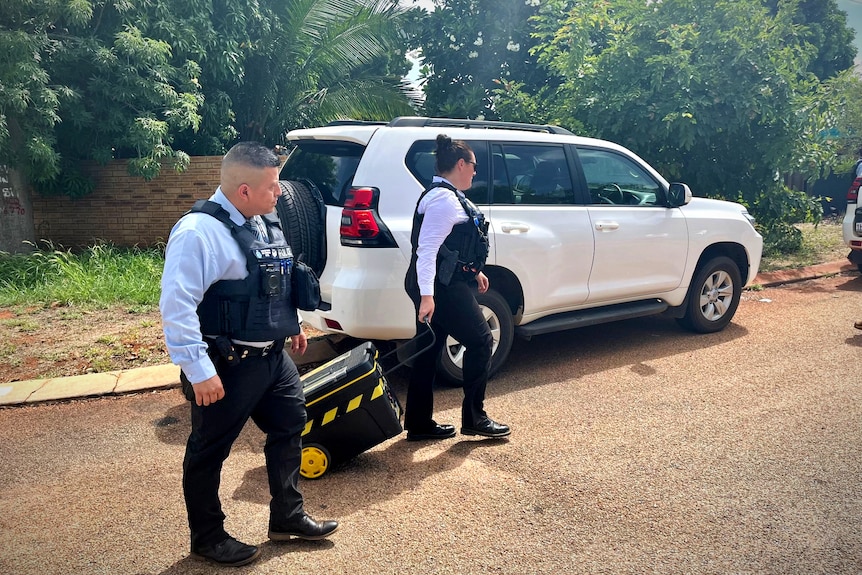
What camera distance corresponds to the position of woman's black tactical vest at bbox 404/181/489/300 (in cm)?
398

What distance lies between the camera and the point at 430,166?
4973 millimetres

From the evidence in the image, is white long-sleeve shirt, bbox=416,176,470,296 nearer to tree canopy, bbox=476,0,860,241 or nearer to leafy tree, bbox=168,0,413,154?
tree canopy, bbox=476,0,860,241

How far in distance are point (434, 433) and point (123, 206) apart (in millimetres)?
8162

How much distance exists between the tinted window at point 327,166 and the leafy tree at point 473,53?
8.62 metres

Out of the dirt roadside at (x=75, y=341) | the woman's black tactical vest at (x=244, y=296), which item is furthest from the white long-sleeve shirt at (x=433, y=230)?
the dirt roadside at (x=75, y=341)

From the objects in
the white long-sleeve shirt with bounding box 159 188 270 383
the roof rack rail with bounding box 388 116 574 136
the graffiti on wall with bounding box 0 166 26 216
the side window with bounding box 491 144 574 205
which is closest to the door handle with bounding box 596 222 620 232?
the side window with bounding box 491 144 574 205

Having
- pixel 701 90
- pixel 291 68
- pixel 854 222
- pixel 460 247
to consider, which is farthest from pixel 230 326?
pixel 291 68

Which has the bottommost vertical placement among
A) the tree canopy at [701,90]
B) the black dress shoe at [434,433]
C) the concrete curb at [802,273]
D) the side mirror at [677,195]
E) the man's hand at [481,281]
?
the black dress shoe at [434,433]

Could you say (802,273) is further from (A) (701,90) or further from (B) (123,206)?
(B) (123,206)

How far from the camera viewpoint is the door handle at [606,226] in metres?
5.71

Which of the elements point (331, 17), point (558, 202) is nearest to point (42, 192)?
point (331, 17)

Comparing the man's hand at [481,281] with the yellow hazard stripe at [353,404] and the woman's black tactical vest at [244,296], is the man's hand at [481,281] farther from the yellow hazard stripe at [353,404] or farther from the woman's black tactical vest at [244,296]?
the woman's black tactical vest at [244,296]

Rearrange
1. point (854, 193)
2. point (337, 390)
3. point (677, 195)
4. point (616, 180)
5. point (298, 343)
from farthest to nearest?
1. point (854, 193)
2. point (677, 195)
3. point (616, 180)
4. point (337, 390)
5. point (298, 343)

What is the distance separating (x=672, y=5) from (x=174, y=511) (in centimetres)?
904
